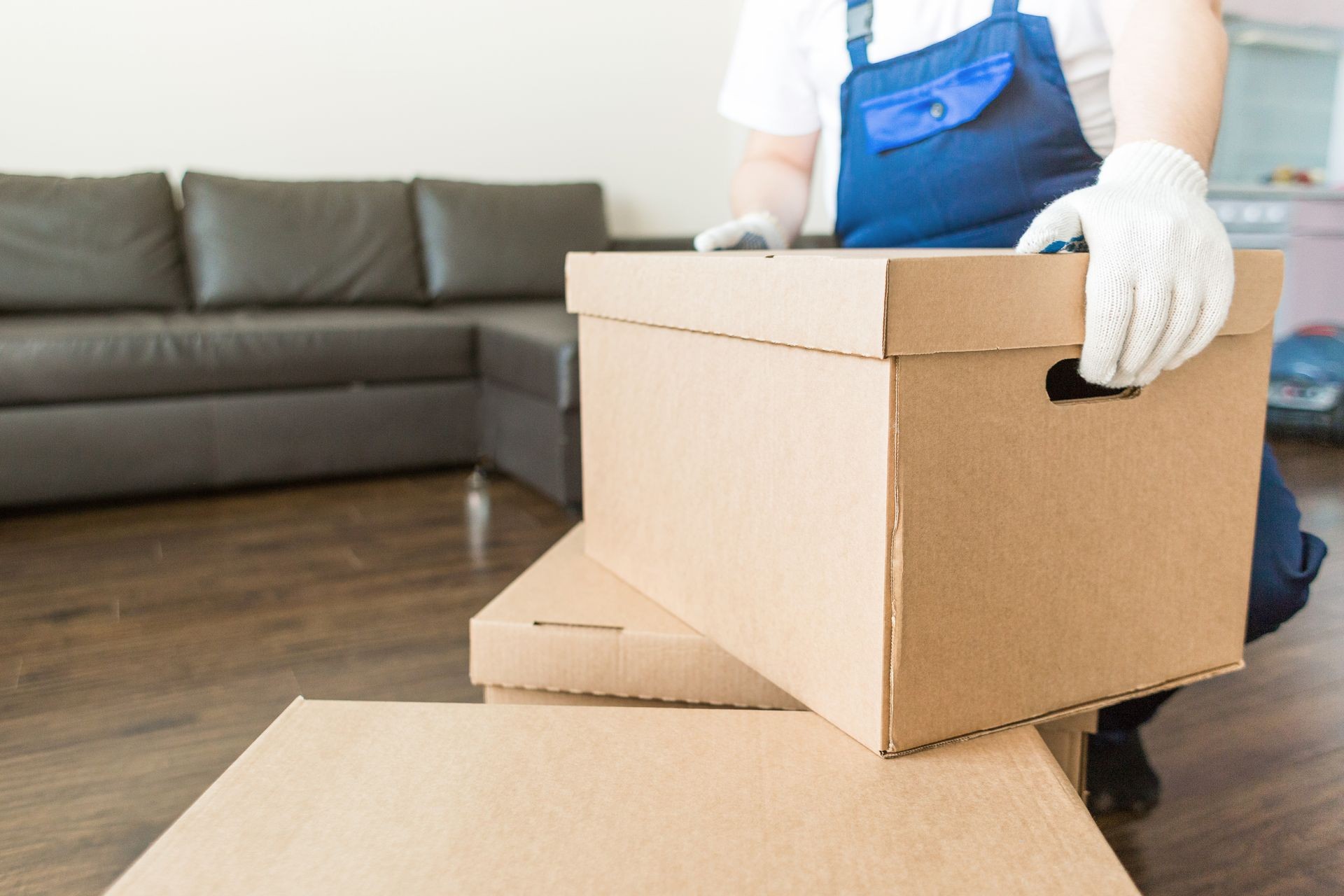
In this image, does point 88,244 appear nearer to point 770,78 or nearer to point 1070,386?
point 770,78

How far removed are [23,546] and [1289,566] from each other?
210 cm

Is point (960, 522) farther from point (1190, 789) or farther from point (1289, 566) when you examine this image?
point (1190, 789)

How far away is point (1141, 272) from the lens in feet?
1.91

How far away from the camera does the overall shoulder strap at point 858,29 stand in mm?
1044

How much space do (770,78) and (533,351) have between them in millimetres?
1119

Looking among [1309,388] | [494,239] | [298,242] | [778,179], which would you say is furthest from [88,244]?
[1309,388]

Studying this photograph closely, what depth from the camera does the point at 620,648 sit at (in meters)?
0.78

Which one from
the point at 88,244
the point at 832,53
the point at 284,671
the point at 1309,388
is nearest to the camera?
the point at 832,53

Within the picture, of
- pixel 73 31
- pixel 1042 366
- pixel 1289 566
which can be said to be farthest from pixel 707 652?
pixel 73 31

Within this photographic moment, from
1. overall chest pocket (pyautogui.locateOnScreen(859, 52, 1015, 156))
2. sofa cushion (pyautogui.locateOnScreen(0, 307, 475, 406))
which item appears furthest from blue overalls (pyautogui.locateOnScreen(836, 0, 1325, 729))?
sofa cushion (pyautogui.locateOnScreen(0, 307, 475, 406))

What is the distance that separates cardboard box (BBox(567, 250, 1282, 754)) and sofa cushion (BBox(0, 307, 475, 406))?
1810 millimetres

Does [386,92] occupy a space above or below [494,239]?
above

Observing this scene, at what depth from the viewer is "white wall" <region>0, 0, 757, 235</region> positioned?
2889mm

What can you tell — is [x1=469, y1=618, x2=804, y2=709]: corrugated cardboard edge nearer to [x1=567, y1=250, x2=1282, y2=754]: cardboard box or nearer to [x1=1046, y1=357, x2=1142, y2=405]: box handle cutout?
[x1=567, y1=250, x2=1282, y2=754]: cardboard box
